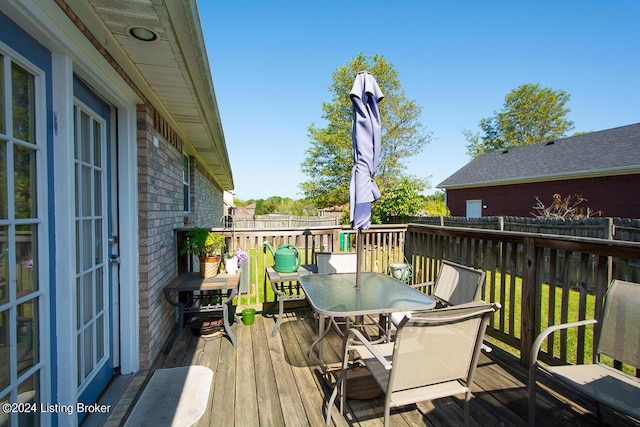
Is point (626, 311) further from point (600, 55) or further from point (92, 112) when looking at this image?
point (600, 55)

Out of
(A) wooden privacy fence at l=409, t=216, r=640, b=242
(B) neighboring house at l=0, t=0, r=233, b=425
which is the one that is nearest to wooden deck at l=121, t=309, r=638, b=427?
(B) neighboring house at l=0, t=0, r=233, b=425

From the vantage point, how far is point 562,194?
1186cm

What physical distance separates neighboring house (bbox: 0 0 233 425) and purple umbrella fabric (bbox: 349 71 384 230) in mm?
1207

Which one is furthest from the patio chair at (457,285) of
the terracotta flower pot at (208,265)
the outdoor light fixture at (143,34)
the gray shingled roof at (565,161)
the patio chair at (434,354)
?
the gray shingled roof at (565,161)

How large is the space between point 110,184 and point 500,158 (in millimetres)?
17940

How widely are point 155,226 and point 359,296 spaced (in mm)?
2048

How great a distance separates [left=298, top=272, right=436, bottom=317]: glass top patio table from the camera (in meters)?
2.05

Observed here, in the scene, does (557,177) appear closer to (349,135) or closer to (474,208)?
(474,208)

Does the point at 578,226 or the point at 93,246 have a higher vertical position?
the point at 93,246

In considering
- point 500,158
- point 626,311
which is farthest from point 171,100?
point 500,158

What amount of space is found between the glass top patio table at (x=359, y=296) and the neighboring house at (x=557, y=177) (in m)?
11.8

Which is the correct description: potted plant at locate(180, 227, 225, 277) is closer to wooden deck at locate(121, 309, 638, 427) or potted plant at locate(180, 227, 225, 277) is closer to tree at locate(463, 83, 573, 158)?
wooden deck at locate(121, 309, 638, 427)

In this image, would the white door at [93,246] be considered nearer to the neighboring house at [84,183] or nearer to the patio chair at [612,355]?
the neighboring house at [84,183]

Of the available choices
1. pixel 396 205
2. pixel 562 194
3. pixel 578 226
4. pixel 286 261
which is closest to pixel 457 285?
pixel 286 261
